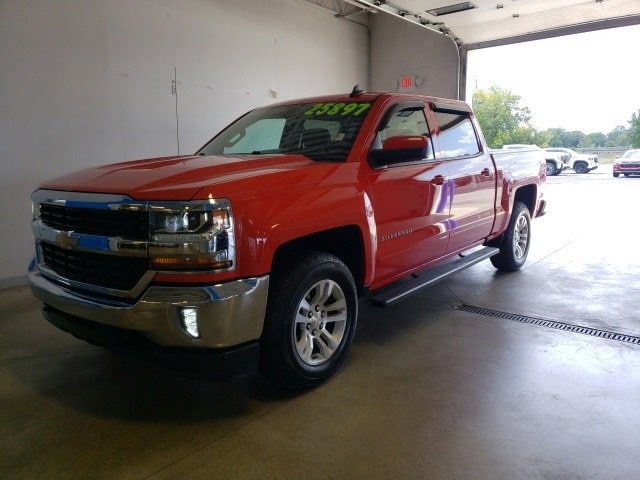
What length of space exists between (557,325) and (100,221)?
347 cm

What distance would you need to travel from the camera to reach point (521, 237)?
578 cm

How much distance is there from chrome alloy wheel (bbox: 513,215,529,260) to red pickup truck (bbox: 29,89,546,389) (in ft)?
5.89

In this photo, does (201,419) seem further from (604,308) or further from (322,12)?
(322,12)

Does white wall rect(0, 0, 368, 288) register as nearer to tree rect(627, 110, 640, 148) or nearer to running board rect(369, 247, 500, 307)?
running board rect(369, 247, 500, 307)

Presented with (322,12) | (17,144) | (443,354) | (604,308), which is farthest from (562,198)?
(17,144)

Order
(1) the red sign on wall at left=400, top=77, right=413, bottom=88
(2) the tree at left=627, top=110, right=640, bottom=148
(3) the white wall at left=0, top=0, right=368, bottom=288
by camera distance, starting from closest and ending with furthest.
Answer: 1. (3) the white wall at left=0, top=0, right=368, bottom=288
2. (1) the red sign on wall at left=400, top=77, right=413, bottom=88
3. (2) the tree at left=627, top=110, right=640, bottom=148

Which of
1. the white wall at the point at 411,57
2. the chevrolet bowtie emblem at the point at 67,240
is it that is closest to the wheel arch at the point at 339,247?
the chevrolet bowtie emblem at the point at 67,240

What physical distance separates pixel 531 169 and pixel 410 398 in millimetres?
3876

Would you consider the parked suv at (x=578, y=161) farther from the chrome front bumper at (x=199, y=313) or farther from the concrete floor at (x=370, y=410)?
the chrome front bumper at (x=199, y=313)

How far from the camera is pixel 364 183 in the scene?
10.1ft

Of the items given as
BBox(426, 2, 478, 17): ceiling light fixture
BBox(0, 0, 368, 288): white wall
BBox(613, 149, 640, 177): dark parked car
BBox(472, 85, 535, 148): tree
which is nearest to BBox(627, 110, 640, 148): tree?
BBox(472, 85, 535, 148): tree

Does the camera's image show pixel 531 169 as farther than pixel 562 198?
No

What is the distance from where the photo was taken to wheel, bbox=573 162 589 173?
2583cm

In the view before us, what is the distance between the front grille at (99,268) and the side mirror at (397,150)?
1628 millimetres
